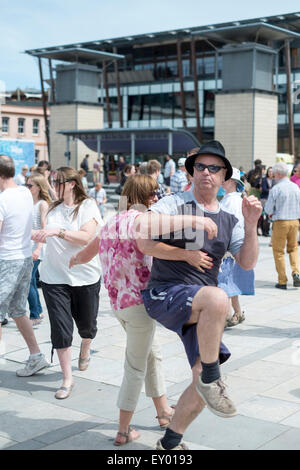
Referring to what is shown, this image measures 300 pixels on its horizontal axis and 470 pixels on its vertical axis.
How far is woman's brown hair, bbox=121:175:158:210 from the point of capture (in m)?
3.94

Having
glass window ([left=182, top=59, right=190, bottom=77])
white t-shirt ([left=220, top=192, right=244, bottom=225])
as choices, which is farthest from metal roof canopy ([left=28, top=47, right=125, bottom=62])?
white t-shirt ([left=220, top=192, right=244, bottom=225])

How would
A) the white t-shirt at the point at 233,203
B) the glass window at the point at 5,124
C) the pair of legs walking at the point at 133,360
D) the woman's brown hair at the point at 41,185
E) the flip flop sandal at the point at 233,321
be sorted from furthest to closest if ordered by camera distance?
1. the glass window at the point at 5,124
2. the woman's brown hair at the point at 41,185
3. the flip flop sandal at the point at 233,321
4. the white t-shirt at the point at 233,203
5. the pair of legs walking at the point at 133,360

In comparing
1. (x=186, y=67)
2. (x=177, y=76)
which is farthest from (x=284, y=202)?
(x=177, y=76)

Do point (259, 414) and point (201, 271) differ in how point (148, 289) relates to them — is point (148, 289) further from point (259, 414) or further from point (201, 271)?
point (259, 414)

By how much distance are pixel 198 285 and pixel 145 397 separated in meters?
1.73

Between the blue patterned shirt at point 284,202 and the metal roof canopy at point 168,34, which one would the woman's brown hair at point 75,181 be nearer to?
the blue patterned shirt at point 284,202

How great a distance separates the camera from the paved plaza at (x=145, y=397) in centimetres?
391

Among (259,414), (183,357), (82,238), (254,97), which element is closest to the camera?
(259,414)

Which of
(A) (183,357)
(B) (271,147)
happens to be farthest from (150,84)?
(A) (183,357)

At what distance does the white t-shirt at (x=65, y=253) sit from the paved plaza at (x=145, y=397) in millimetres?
868

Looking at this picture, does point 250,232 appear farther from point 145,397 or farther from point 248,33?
point 248,33

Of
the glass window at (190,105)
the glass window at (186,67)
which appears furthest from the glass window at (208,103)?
the glass window at (186,67)

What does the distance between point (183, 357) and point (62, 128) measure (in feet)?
116
